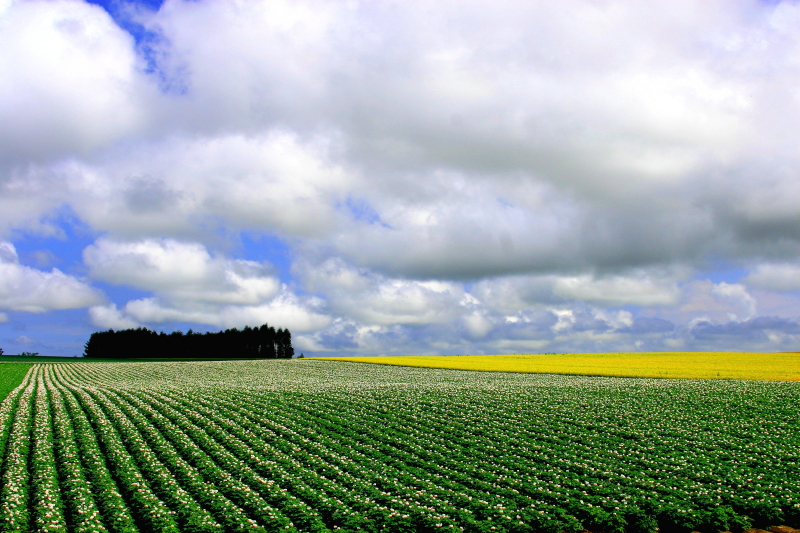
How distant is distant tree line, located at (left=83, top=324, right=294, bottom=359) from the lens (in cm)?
15512

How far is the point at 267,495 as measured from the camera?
Answer: 14836mm

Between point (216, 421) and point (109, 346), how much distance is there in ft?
501

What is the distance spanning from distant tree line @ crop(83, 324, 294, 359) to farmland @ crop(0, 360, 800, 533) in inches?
4982

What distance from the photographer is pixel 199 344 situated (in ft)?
515

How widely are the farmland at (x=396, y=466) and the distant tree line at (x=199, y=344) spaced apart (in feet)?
415

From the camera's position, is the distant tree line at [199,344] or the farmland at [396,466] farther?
the distant tree line at [199,344]

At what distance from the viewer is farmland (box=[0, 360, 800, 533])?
13164 millimetres

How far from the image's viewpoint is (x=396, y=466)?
59.5 ft

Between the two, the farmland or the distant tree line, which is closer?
the farmland

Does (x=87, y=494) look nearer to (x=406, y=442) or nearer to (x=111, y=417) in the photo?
(x=406, y=442)

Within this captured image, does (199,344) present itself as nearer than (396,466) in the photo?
No

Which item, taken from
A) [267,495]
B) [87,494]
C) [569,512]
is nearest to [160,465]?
[87,494]

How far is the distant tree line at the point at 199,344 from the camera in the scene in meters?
155

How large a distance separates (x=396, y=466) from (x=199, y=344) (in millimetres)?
151567
